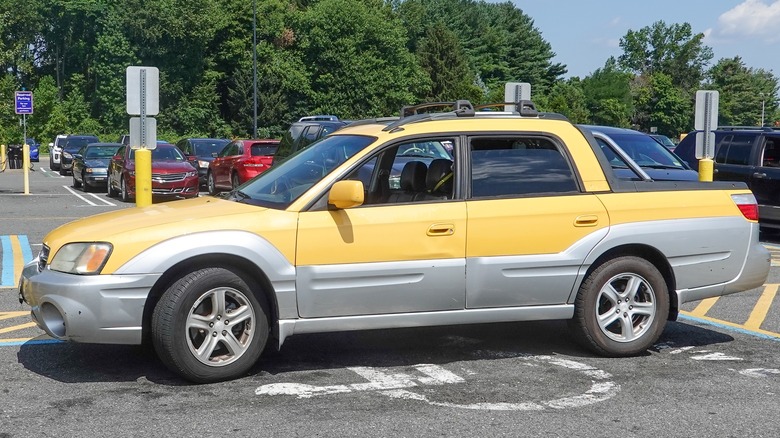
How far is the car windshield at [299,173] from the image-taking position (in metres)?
6.61

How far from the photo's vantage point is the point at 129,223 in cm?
630

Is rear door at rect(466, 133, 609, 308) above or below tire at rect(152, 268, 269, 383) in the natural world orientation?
above

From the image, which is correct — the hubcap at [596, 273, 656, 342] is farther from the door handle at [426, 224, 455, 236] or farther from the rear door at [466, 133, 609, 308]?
the door handle at [426, 224, 455, 236]

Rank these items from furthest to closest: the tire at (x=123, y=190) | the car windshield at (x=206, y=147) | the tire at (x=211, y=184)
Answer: the car windshield at (x=206, y=147), the tire at (x=211, y=184), the tire at (x=123, y=190)

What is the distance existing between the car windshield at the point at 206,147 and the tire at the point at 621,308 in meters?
24.3

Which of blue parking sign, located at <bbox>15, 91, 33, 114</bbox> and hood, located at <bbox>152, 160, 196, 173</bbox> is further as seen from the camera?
blue parking sign, located at <bbox>15, 91, 33, 114</bbox>

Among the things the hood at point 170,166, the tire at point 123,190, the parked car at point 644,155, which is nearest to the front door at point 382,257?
the parked car at point 644,155

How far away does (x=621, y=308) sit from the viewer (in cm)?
710

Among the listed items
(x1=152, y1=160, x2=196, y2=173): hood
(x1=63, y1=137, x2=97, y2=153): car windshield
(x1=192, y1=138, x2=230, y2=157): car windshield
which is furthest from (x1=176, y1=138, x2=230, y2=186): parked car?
(x1=63, y1=137, x2=97, y2=153): car windshield

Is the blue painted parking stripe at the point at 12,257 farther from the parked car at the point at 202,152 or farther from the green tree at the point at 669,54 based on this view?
the green tree at the point at 669,54

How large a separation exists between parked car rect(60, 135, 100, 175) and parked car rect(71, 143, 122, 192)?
863cm

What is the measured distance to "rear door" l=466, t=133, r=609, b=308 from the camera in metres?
6.69

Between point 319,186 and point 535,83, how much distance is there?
10589cm

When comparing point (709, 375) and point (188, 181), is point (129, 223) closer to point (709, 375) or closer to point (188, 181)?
point (709, 375)
